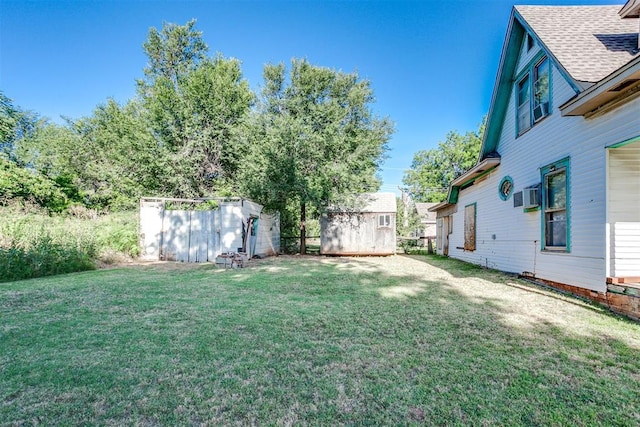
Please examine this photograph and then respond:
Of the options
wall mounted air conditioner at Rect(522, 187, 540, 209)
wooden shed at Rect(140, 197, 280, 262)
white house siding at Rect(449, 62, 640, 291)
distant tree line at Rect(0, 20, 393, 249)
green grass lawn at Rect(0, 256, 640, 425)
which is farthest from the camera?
distant tree line at Rect(0, 20, 393, 249)

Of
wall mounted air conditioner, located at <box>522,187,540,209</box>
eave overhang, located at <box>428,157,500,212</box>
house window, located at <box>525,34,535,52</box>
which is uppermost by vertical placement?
house window, located at <box>525,34,535,52</box>

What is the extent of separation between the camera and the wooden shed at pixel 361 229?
14.4 metres

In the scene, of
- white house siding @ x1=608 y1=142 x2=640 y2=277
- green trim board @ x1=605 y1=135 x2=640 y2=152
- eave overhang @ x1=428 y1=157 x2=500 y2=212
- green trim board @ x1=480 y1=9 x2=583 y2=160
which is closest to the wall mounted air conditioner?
white house siding @ x1=608 y1=142 x2=640 y2=277

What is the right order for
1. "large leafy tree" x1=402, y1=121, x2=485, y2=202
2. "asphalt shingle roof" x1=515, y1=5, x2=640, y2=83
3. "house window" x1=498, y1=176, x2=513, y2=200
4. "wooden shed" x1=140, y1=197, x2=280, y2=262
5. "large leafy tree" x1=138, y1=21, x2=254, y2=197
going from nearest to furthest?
"asphalt shingle roof" x1=515, y1=5, x2=640, y2=83
"house window" x1=498, y1=176, x2=513, y2=200
"wooden shed" x1=140, y1=197, x2=280, y2=262
"large leafy tree" x1=138, y1=21, x2=254, y2=197
"large leafy tree" x1=402, y1=121, x2=485, y2=202

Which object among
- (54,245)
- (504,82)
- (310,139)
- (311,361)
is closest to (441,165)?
(310,139)

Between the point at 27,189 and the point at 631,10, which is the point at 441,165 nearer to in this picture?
the point at 631,10

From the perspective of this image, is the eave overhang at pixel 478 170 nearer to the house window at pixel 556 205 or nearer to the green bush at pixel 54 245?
the house window at pixel 556 205

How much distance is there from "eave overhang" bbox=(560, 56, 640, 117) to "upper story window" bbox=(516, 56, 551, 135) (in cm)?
156

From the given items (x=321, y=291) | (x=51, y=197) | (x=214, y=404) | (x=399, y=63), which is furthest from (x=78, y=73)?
(x=214, y=404)

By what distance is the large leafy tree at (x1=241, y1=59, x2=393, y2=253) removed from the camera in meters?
12.9

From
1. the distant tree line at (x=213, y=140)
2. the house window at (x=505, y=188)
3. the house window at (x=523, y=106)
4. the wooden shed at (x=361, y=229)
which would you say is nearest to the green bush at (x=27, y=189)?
the distant tree line at (x=213, y=140)

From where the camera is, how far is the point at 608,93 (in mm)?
4445

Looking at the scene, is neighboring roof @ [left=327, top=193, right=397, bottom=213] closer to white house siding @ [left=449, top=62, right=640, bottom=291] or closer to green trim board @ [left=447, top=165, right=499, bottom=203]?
green trim board @ [left=447, top=165, right=499, bottom=203]

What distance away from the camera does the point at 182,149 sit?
55.9ft
